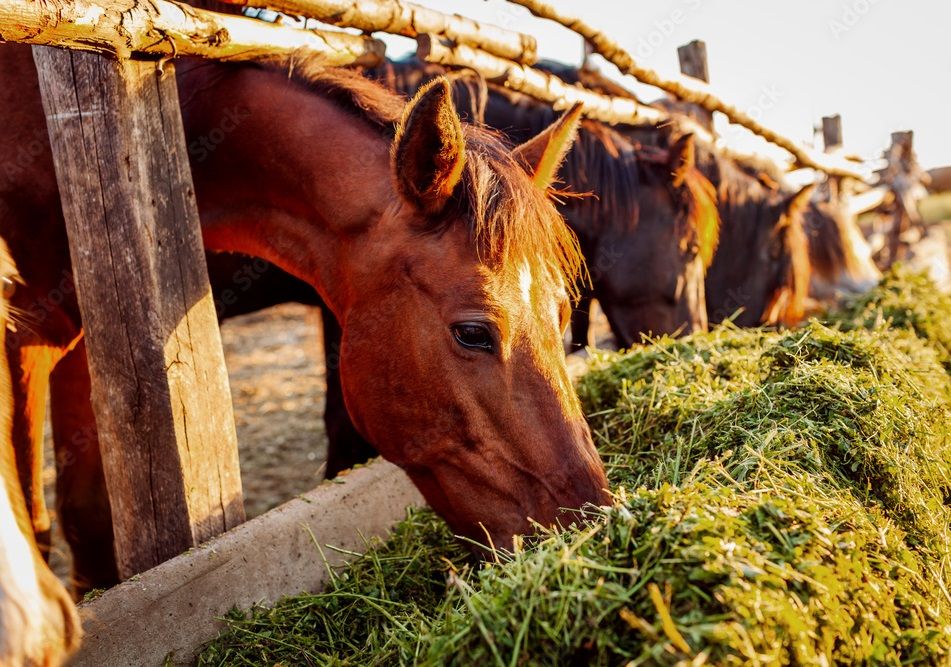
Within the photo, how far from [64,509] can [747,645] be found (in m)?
2.84

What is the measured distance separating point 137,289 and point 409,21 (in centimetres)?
167

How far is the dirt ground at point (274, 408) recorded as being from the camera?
4816 millimetres

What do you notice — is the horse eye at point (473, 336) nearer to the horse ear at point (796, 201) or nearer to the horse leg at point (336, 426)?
the horse leg at point (336, 426)

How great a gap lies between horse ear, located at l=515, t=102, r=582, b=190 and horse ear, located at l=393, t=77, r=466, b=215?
398 millimetres

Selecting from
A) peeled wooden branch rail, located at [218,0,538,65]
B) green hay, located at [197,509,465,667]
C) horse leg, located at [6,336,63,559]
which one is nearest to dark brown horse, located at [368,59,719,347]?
peeled wooden branch rail, located at [218,0,538,65]

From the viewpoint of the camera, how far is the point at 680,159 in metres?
4.13

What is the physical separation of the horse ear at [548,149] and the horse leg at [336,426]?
1.64 metres

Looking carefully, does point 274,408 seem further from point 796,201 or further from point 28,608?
point 28,608

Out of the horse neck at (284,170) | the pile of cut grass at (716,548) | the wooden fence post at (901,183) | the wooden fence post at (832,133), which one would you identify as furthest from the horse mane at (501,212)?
the wooden fence post at (832,133)

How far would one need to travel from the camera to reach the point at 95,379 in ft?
6.81

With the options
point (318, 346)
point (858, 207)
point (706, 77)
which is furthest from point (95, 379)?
point (858, 207)

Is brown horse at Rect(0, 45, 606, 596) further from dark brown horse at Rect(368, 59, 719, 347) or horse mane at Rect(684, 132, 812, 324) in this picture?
horse mane at Rect(684, 132, 812, 324)

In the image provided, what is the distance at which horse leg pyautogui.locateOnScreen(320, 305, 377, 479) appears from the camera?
3.81 m

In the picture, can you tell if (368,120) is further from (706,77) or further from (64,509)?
(706,77)
